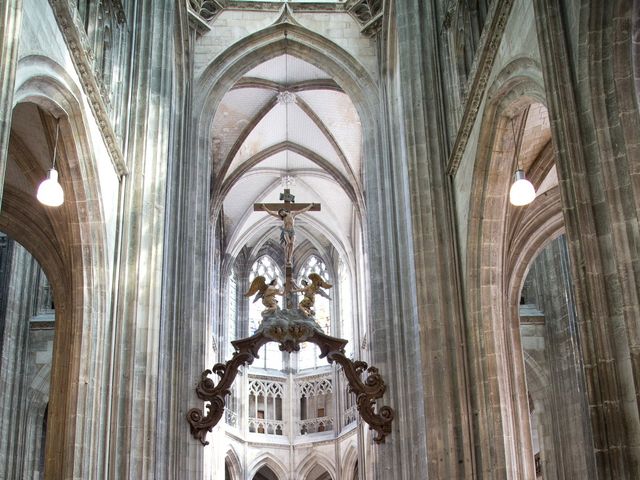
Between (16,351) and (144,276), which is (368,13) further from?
(16,351)

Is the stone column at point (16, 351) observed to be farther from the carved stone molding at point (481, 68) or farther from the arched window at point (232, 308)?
the arched window at point (232, 308)

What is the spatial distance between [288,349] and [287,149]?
34.9 feet

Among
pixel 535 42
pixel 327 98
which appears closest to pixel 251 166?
pixel 327 98

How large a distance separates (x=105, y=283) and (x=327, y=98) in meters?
13.7

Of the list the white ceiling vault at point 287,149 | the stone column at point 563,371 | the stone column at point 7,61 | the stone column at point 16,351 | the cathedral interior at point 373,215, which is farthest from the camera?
the white ceiling vault at point 287,149

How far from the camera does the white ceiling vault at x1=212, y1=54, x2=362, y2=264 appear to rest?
2695cm

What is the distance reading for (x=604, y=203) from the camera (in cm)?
925

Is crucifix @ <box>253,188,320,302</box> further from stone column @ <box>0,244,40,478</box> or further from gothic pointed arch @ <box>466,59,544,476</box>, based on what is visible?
gothic pointed arch @ <box>466,59,544,476</box>

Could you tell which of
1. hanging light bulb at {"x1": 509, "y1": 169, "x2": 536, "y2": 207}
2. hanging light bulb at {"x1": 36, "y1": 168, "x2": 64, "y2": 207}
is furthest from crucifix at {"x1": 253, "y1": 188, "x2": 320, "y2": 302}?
hanging light bulb at {"x1": 36, "y1": 168, "x2": 64, "y2": 207}

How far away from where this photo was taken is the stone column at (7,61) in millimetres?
Answer: 9344

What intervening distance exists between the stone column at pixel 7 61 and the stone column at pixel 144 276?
21.1 ft

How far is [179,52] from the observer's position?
22391 millimetres

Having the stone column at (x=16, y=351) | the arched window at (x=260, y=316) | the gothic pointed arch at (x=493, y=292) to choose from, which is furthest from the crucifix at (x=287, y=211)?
the arched window at (x=260, y=316)

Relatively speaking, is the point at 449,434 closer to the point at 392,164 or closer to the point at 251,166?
the point at 392,164
